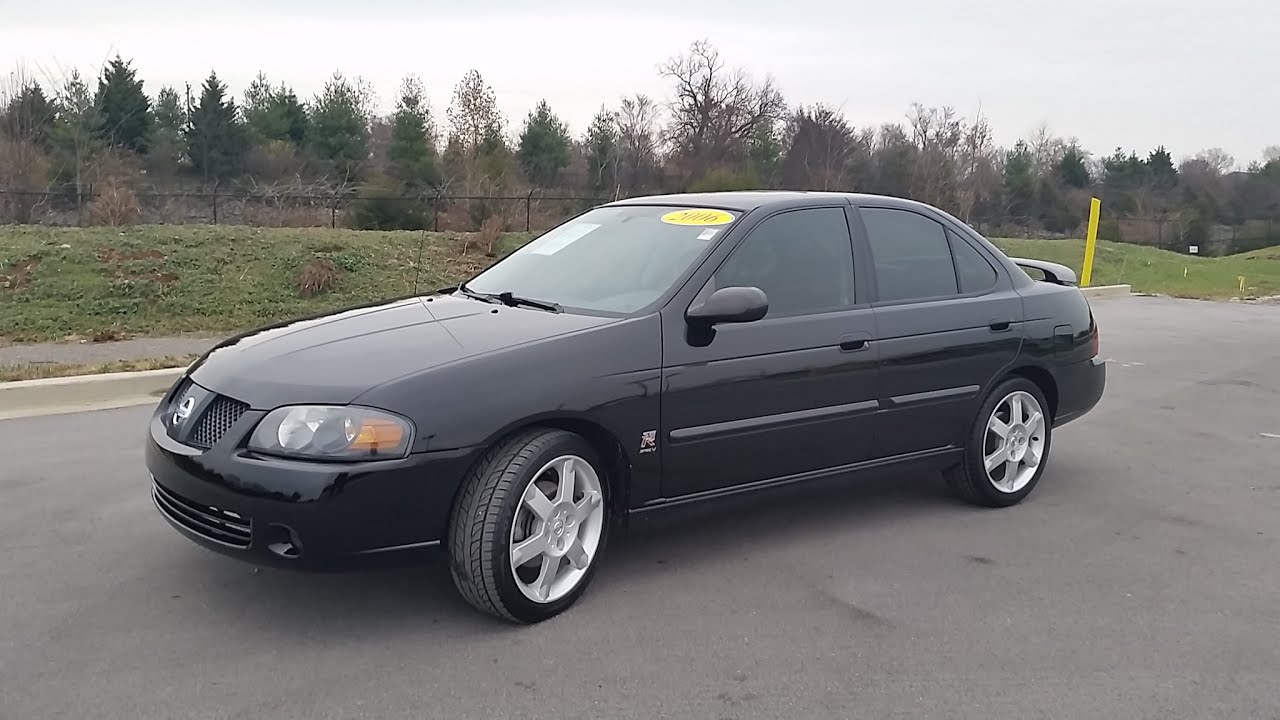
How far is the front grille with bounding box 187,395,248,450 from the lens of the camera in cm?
371

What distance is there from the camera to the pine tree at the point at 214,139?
1843 inches

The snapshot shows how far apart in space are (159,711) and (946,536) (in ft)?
11.4

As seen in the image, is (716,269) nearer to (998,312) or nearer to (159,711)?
(998,312)

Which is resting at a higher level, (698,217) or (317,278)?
(698,217)

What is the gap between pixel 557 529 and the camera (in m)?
3.97

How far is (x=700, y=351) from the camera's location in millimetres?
4348

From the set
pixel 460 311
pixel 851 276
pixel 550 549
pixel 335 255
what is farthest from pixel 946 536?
pixel 335 255

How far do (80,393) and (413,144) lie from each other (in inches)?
1325

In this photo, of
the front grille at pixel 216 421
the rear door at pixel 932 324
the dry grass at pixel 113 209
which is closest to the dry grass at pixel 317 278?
the dry grass at pixel 113 209

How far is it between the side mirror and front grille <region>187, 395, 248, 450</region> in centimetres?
172

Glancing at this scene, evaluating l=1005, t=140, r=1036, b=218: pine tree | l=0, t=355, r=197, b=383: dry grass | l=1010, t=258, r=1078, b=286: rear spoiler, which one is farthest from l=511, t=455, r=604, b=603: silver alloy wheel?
l=1005, t=140, r=1036, b=218: pine tree

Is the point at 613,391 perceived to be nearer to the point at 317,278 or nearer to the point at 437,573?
the point at 437,573

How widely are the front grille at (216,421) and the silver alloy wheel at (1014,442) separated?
3616 mm

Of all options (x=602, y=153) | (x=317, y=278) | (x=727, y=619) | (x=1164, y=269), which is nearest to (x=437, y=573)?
(x=727, y=619)
